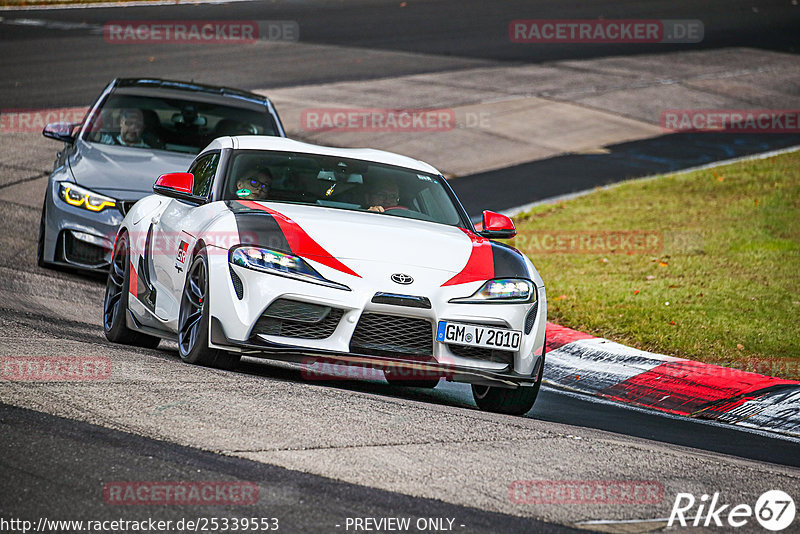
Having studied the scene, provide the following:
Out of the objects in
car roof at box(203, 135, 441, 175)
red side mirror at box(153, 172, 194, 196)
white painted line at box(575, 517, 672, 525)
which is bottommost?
white painted line at box(575, 517, 672, 525)

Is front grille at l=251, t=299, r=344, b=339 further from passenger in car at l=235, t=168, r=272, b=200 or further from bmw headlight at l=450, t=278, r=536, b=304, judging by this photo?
passenger in car at l=235, t=168, r=272, b=200

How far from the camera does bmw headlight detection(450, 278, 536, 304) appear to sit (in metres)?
6.75

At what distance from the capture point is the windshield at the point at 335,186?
768 cm

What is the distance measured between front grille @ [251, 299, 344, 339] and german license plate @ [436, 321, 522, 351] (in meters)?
0.59

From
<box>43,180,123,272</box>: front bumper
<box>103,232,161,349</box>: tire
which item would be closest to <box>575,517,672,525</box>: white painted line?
<box>103,232,161,349</box>: tire

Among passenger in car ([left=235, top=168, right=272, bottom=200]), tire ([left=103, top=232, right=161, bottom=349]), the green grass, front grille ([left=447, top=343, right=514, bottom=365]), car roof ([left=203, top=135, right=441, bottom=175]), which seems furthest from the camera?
the green grass

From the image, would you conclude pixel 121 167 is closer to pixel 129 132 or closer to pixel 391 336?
pixel 129 132

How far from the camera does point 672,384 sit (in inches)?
331

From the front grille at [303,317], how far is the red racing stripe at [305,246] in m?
0.25

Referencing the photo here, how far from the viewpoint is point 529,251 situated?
13.4 meters

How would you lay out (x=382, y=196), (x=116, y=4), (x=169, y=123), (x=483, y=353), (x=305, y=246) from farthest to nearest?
(x=116, y=4), (x=169, y=123), (x=382, y=196), (x=483, y=353), (x=305, y=246)

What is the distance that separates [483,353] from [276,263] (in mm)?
1267

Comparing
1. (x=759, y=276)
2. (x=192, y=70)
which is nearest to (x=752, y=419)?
(x=759, y=276)

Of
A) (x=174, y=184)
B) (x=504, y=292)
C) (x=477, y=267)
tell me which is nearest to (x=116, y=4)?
(x=174, y=184)
